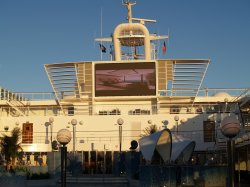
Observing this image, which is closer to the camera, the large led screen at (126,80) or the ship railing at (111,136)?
the ship railing at (111,136)

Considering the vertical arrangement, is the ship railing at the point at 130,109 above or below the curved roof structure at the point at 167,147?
above

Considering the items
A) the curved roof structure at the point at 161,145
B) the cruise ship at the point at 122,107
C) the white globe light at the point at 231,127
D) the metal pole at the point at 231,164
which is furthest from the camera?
the cruise ship at the point at 122,107

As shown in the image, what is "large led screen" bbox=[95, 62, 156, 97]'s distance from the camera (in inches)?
1657

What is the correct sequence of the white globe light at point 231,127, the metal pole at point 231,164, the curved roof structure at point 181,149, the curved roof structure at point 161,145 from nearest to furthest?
the metal pole at point 231,164, the white globe light at point 231,127, the curved roof structure at point 161,145, the curved roof structure at point 181,149

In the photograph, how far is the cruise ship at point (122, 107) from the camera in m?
40.6

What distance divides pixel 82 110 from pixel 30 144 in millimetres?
6022

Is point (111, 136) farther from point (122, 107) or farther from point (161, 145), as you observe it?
point (161, 145)

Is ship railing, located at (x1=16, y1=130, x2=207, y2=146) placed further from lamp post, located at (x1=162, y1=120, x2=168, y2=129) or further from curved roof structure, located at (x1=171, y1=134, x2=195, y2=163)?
curved roof structure, located at (x1=171, y1=134, x2=195, y2=163)

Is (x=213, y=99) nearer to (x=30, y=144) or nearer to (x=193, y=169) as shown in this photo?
(x=30, y=144)

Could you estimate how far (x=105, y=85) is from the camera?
139ft

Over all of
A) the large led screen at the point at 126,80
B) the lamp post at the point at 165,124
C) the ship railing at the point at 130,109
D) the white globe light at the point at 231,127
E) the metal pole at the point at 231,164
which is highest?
the large led screen at the point at 126,80

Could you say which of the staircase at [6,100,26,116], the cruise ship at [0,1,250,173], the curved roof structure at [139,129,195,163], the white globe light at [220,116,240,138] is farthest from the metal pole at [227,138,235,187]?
the staircase at [6,100,26,116]

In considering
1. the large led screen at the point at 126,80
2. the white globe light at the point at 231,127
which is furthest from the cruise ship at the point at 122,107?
the white globe light at the point at 231,127

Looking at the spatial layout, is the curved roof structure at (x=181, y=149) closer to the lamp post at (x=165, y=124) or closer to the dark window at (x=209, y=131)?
the lamp post at (x=165, y=124)
